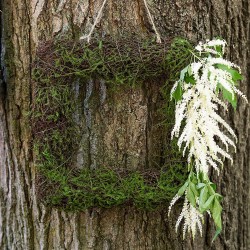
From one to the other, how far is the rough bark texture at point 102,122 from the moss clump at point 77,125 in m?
0.08

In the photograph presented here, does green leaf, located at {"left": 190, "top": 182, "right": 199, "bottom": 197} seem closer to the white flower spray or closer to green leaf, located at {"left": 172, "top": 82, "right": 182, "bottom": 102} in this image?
the white flower spray

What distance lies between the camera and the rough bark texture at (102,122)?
1708 millimetres

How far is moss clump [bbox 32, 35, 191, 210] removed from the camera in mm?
1600

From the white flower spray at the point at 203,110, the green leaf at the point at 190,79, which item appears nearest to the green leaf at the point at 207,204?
the white flower spray at the point at 203,110

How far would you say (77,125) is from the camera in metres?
1.74

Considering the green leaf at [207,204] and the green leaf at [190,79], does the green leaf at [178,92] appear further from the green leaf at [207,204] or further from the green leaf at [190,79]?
the green leaf at [207,204]

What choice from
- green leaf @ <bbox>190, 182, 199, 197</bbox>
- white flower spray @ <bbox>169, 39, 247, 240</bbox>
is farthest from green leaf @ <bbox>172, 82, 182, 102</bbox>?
green leaf @ <bbox>190, 182, 199, 197</bbox>

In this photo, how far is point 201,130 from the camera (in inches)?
58.2

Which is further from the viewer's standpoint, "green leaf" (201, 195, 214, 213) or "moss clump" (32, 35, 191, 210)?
"moss clump" (32, 35, 191, 210)

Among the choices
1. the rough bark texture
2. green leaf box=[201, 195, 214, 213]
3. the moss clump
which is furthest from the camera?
the rough bark texture

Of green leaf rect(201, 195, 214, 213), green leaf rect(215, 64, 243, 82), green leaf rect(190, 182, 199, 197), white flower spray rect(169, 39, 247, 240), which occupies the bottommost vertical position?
green leaf rect(201, 195, 214, 213)

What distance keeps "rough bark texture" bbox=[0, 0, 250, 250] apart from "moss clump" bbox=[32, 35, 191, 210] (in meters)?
0.08

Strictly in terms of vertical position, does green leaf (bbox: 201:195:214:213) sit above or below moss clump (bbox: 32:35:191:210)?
below

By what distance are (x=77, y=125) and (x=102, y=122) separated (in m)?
0.09
